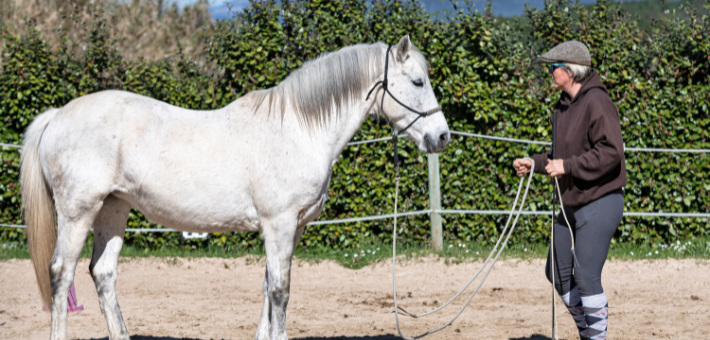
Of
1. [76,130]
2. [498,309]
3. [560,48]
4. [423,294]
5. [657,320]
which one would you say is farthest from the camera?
[423,294]

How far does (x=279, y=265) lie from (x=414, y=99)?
3.97 ft

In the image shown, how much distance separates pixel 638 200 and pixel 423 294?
2798mm

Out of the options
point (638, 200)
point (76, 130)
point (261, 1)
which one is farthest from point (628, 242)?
point (76, 130)

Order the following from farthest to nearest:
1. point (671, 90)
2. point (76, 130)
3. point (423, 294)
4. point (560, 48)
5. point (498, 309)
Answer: point (671, 90), point (423, 294), point (498, 309), point (76, 130), point (560, 48)

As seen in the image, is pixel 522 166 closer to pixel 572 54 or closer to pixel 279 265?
pixel 572 54

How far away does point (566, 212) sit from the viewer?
313cm

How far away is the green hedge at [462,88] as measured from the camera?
20.8ft

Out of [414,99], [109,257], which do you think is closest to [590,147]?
[414,99]

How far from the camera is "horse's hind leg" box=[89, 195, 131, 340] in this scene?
3.44 metres

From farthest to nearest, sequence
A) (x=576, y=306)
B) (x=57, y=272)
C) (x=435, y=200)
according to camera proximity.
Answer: (x=435, y=200), (x=57, y=272), (x=576, y=306)

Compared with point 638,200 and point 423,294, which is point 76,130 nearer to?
point 423,294

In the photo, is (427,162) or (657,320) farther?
(427,162)

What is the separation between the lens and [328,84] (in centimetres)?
340

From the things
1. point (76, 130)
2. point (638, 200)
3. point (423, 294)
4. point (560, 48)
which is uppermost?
point (560, 48)
